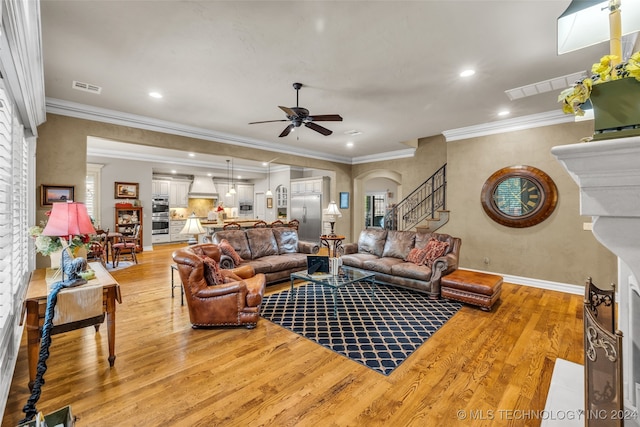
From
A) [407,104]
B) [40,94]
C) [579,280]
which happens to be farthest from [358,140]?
[40,94]

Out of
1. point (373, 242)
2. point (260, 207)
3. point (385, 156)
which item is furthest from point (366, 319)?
point (260, 207)

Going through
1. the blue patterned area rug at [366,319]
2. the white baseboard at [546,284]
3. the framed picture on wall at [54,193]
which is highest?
the framed picture on wall at [54,193]

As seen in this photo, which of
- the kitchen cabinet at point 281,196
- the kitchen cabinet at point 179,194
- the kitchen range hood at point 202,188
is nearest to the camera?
the kitchen cabinet at point 179,194

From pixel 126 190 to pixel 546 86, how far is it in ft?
31.8

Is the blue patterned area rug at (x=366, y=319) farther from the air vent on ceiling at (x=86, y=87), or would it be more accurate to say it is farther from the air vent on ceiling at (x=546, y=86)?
the air vent on ceiling at (x=86, y=87)

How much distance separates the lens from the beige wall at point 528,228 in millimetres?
4449

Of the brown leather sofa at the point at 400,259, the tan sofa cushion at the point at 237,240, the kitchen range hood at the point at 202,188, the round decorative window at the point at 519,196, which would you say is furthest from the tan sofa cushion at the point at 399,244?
the kitchen range hood at the point at 202,188

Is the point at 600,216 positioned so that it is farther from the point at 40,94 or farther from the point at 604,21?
the point at 40,94

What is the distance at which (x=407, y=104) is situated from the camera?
421cm

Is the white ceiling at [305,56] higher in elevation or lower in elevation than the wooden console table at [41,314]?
higher

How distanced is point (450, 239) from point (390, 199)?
8.33 meters

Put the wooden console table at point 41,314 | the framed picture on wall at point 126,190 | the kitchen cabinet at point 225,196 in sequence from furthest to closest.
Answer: the kitchen cabinet at point 225,196, the framed picture on wall at point 126,190, the wooden console table at point 41,314

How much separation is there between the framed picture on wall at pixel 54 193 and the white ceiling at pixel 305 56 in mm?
1197

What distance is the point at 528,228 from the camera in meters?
4.88
